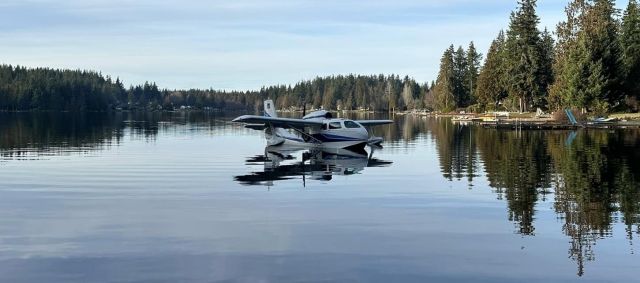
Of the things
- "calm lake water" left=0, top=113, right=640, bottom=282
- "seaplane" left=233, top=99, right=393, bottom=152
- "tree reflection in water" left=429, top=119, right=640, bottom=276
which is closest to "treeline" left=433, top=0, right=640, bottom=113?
"tree reflection in water" left=429, top=119, right=640, bottom=276

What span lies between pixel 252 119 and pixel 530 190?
21.5m

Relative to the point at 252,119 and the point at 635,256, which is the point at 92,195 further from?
the point at 252,119

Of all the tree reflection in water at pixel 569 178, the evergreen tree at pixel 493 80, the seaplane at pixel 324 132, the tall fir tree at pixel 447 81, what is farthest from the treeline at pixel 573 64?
the seaplane at pixel 324 132

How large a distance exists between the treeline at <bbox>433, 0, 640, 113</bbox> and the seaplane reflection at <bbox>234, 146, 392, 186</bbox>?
39.2 meters

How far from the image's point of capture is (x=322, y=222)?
14.4 m

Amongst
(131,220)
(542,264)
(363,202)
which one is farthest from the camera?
(363,202)

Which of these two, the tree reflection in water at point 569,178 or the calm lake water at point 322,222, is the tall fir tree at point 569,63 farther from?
the calm lake water at point 322,222

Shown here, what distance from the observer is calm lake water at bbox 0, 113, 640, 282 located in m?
10.4

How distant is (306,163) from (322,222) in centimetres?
1536

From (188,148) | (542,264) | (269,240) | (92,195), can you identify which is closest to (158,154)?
(188,148)

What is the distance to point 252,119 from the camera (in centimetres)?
3784

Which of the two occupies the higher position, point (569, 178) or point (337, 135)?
point (337, 135)

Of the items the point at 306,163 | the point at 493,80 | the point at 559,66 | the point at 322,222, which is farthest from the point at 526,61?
the point at 322,222

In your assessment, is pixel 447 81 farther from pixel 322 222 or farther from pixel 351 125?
pixel 322 222
